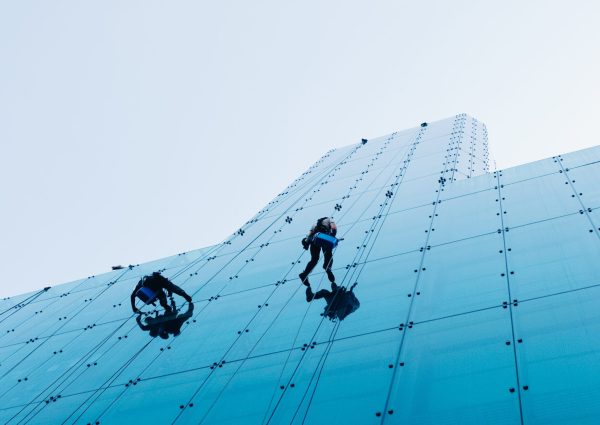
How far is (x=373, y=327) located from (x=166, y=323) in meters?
3.68

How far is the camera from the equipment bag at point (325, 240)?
8.19 meters

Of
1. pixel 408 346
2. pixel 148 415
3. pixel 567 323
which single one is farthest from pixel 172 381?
pixel 567 323

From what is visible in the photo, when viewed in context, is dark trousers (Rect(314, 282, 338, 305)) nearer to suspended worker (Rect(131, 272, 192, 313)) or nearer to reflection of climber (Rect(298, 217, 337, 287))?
reflection of climber (Rect(298, 217, 337, 287))

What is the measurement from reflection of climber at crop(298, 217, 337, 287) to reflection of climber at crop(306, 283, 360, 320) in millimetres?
312

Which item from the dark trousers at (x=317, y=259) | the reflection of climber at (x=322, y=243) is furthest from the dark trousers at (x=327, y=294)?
the dark trousers at (x=317, y=259)

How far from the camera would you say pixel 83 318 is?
36.3 ft

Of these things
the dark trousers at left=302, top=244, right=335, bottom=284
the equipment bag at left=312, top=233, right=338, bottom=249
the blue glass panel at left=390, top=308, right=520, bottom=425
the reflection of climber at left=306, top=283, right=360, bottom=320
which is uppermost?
the equipment bag at left=312, top=233, right=338, bottom=249

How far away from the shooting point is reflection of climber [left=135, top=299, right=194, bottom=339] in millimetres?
8741

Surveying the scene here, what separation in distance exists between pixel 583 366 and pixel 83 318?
341 inches

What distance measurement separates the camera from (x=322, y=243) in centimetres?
826

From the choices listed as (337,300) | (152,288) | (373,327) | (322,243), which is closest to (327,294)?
(337,300)

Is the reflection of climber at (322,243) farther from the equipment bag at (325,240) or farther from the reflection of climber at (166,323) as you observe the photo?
the reflection of climber at (166,323)

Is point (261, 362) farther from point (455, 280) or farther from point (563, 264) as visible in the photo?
point (563, 264)

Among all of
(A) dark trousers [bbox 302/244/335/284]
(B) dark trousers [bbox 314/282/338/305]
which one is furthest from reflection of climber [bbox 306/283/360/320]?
(A) dark trousers [bbox 302/244/335/284]
